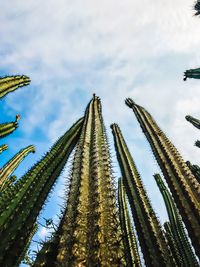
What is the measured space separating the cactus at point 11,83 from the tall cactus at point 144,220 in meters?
2.68

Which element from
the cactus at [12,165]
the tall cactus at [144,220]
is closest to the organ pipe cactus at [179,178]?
the tall cactus at [144,220]

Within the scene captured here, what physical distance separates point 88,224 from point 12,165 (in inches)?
220

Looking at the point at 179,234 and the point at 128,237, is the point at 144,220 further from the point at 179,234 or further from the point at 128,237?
the point at 179,234

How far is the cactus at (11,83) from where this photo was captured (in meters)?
5.30

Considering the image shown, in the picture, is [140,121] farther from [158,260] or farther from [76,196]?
[76,196]

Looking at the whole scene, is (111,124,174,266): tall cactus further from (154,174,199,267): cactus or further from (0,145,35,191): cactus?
(0,145,35,191): cactus

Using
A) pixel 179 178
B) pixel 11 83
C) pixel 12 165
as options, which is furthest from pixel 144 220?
pixel 12 165

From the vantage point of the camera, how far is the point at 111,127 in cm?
760

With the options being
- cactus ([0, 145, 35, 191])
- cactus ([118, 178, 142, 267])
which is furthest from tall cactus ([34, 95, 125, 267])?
cactus ([0, 145, 35, 191])

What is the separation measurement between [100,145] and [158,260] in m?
2.09

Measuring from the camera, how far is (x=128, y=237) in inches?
219

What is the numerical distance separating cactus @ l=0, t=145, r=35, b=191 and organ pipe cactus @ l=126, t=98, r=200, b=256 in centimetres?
350

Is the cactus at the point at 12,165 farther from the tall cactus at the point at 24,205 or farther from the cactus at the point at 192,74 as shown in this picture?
the cactus at the point at 192,74

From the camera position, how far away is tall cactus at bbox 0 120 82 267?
284 cm
